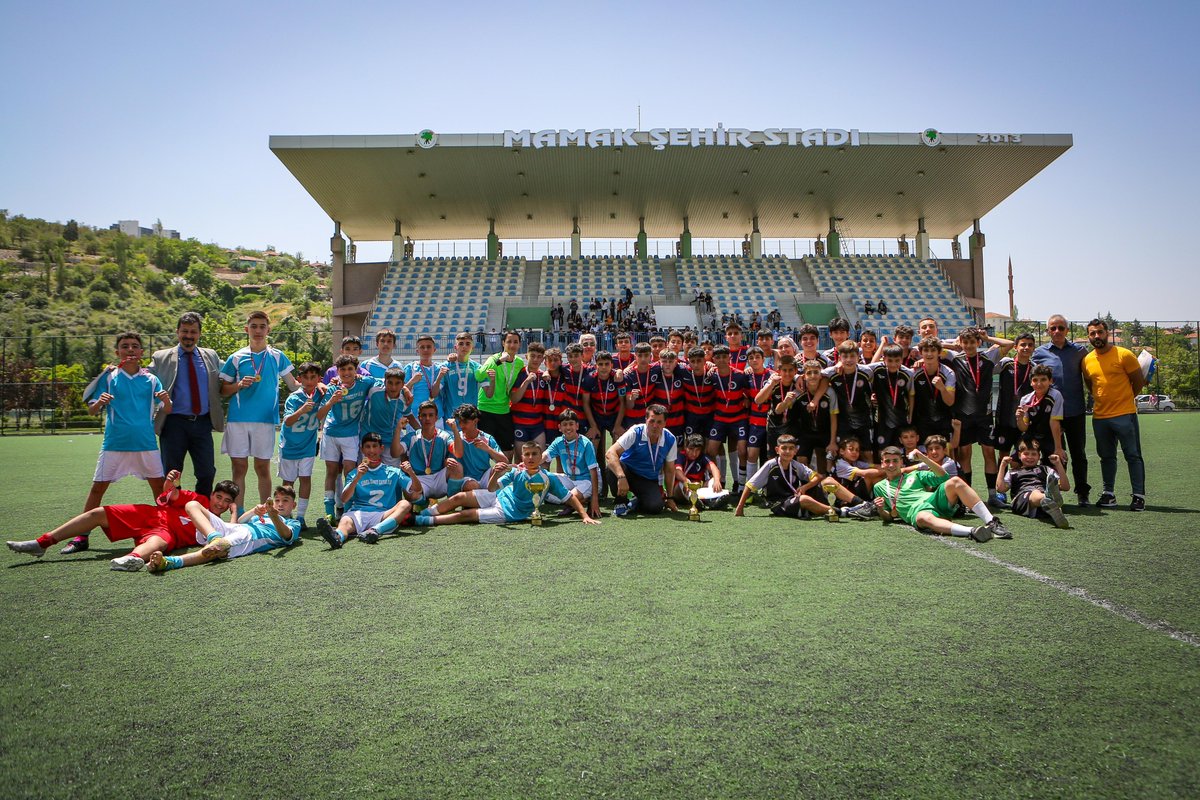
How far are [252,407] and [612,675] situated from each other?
190 inches

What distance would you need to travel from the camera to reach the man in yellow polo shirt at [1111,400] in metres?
6.67

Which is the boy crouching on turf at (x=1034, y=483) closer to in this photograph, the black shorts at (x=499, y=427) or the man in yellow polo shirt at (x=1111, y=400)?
the man in yellow polo shirt at (x=1111, y=400)

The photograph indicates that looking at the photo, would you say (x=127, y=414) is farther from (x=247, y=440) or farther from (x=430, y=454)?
(x=430, y=454)

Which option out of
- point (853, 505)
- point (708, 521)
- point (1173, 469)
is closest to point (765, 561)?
point (708, 521)


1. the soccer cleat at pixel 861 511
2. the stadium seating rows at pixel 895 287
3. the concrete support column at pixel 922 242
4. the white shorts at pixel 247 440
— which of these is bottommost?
the soccer cleat at pixel 861 511

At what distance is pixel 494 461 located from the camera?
6941 mm

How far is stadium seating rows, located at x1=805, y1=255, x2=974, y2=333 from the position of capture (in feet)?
96.2

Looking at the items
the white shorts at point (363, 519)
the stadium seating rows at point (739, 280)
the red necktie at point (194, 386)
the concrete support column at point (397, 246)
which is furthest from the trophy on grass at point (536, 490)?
the concrete support column at point (397, 246)

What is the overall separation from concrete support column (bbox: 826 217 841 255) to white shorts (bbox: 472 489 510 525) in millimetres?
→ 30599

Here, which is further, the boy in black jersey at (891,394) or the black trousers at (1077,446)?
the boy in black jersey at (891,394)

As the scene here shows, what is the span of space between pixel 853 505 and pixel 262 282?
448ft

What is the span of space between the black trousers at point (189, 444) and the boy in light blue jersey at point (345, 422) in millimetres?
958

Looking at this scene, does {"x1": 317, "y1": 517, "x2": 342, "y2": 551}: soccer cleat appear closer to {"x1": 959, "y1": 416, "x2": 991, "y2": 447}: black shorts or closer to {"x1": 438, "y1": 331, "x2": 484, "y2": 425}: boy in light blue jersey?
{"x1": 438, "y1": 331, "x2": 484, "y2": 425}: boy in light blue jersey

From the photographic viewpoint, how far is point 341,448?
21.7 ft
